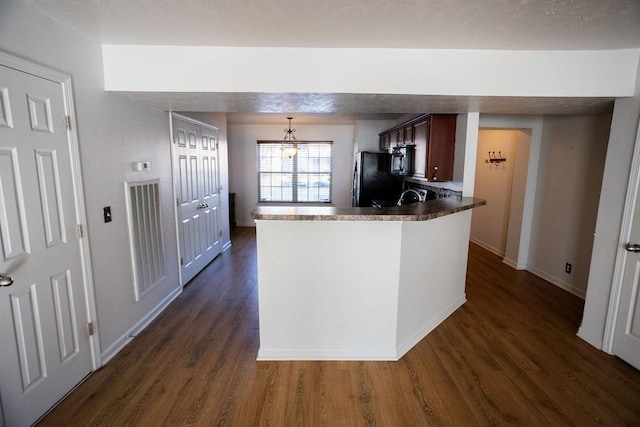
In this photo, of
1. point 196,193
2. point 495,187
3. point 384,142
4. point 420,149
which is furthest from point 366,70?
point 495,187

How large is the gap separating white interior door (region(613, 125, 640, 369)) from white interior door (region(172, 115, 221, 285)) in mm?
4055

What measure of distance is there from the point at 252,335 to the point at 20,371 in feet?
4.88

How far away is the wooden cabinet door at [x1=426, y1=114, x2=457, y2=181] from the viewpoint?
3510mm

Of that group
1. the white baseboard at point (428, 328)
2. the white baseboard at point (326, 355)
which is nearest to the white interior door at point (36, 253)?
the white baseboard at point (326, 355)

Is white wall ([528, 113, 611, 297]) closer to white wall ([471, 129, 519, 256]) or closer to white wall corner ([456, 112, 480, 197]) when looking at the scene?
white wall ([471, 129, 519, 256])

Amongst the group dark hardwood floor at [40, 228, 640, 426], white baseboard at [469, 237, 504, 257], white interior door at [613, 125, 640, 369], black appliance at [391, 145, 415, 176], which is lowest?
dark hardwood floor at [40, 228, 640, 426]

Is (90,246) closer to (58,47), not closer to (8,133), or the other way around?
(8,133)

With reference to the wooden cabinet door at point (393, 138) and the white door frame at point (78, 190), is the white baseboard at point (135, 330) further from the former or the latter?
the wooden cabinet door at point (393, 138)

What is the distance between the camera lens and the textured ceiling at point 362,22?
1.69 metres

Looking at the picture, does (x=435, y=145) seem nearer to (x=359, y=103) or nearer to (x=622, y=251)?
(x=359, y=103)

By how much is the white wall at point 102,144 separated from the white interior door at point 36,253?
0.16 metres

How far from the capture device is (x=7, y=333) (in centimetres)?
163

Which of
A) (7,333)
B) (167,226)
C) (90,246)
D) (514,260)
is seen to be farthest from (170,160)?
(514,260)

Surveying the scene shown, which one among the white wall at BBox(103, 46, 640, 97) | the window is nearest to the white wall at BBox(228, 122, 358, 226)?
the window
